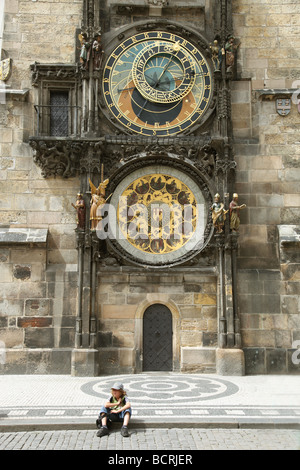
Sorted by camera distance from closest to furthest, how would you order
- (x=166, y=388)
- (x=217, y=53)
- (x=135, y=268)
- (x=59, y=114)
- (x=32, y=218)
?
(x=166, y=388)
(x=135, y=268)
(x=32, y=218)
(x=217, y=53)
(x=59, y=114)

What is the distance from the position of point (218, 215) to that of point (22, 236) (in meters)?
5.01

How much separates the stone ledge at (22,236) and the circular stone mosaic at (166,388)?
3869 millimetres

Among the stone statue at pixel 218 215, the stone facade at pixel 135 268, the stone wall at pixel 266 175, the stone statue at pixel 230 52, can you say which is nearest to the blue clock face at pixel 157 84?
the stone statue at pixel 230 52

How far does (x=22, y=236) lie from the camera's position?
42.1 ft

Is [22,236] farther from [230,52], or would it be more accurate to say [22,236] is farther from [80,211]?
[230,52]

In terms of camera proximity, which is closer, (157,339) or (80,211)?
(80,211)

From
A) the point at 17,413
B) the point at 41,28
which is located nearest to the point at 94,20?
the point at 41,28

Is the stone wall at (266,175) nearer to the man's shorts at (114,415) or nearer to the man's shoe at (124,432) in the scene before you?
the man's shorts at (114,415)

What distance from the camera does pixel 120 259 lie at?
509 inches

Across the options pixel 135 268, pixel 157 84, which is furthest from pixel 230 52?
pixel 135 268

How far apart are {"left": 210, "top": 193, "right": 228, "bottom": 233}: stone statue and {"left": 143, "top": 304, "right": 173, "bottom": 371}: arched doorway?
2.48 metres

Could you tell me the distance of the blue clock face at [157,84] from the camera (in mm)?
13531

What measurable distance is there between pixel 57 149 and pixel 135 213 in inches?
103

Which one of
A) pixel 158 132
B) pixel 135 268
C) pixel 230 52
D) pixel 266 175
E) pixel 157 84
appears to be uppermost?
pixel 230 52
